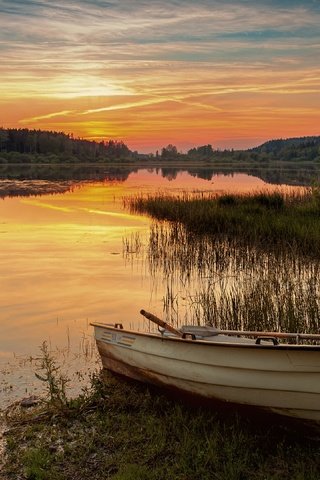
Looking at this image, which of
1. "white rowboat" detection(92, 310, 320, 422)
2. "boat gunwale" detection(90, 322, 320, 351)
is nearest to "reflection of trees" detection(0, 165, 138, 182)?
"white rowboat" detection(92, 310, 320, 422)

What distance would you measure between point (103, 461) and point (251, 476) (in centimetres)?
142

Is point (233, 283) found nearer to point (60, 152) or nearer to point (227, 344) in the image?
point (227, 344)

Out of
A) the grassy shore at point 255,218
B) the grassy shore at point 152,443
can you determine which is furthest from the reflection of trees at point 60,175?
the grassy shore at point 152,443

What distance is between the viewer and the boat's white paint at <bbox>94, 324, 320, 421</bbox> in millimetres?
5230

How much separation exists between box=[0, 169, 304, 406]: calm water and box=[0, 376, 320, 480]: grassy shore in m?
1.09

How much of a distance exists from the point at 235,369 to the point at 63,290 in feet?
25.1

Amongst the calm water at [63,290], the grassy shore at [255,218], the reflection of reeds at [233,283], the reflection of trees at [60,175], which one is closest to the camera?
the calm water at [63,290]

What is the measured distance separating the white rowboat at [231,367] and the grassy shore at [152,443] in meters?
0.25

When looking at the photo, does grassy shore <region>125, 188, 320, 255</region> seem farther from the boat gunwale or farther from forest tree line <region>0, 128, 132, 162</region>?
forest tree line <region>0, 128, 132, 162</region>

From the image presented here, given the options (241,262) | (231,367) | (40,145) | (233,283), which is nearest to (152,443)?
(231,367)

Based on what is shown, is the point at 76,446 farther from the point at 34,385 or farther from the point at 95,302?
the point at 95,302

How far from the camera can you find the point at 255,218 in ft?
64.2

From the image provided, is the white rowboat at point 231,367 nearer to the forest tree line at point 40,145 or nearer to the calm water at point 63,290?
the calm water at point 63,290

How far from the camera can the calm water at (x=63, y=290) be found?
28.2 feet
